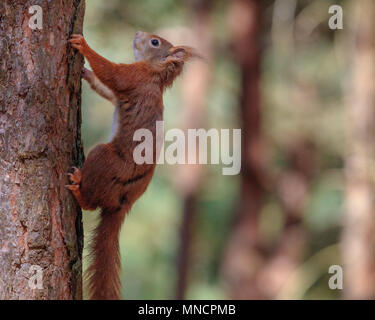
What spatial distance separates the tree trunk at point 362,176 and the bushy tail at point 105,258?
3.61m

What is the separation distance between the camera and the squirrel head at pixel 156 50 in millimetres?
4043

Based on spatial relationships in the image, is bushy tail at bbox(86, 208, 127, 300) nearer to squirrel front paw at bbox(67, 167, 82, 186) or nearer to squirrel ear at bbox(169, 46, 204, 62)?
squirrel front paw at bbox(67, 167, 82, 186)

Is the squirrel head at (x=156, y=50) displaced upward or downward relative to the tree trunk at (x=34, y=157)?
upward

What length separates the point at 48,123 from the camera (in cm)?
265

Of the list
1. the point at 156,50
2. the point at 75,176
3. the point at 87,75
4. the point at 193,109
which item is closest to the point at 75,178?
the point at 75,176

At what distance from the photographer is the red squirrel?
301cm

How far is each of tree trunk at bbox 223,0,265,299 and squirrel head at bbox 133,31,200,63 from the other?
3378 millimetres

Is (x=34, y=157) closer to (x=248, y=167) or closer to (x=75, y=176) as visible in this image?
(x=75, y=176)

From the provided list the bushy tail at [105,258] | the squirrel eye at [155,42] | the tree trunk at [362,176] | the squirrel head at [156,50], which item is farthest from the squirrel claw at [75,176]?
the tree trunk at [362,176]

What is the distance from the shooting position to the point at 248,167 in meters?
7.54

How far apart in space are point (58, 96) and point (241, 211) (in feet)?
17.1

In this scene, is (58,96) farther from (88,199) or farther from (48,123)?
(88,199)

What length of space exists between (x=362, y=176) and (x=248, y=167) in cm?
185

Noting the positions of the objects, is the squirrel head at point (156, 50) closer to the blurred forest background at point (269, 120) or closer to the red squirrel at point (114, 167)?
the red squirrel at point (114, 167)
